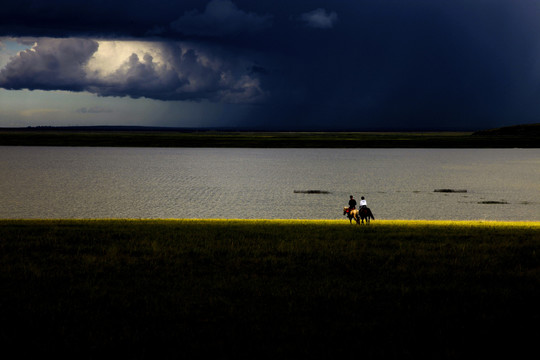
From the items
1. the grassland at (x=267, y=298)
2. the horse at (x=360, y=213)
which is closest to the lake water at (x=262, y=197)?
the horse at (x=360, y=213)

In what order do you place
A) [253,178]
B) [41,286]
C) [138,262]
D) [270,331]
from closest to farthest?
1. [270,331]
2. [41,286]
3. [138,262]
4. [253,178]

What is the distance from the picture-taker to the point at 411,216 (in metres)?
35.5

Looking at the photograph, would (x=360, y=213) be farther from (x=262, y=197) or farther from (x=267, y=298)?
(x=262, y=197)

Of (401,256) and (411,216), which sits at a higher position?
(401,256)

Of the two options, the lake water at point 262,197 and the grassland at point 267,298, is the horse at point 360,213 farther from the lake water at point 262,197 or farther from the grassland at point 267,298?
the lake water at point 262,197

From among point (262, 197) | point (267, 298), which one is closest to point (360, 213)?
point (267, 298)

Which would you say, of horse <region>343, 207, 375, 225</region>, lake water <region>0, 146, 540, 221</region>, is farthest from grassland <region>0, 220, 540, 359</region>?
lake water <region>0, 146, 540, 221</region>

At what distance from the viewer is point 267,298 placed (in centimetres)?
932

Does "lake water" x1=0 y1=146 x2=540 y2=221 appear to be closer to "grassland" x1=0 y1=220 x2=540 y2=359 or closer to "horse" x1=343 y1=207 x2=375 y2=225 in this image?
"horse" x1=343 y1=207 x2=375 y2=225

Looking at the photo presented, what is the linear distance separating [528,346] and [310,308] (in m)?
3.19

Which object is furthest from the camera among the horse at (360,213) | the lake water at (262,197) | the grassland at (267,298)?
the lake water at (262,197)

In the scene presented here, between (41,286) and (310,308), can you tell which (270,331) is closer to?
(310,308)

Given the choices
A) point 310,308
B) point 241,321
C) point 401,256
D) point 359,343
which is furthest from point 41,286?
point 401,256

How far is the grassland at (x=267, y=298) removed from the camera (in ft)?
23.9
